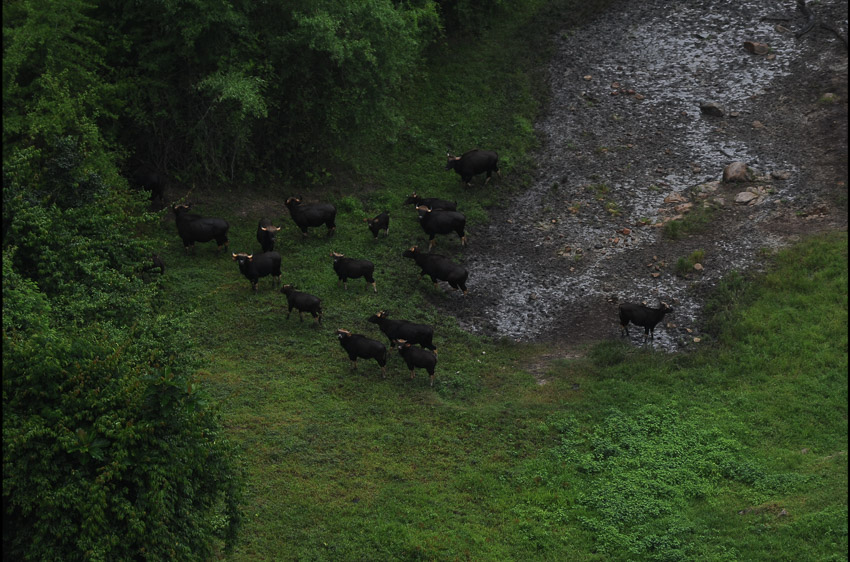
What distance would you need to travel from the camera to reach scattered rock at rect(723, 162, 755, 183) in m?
25.7

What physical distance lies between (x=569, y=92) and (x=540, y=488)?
18.7 metres

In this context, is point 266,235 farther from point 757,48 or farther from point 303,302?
point 757,48

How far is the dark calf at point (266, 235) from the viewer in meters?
22.9

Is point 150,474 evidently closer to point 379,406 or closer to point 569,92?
point 379,406

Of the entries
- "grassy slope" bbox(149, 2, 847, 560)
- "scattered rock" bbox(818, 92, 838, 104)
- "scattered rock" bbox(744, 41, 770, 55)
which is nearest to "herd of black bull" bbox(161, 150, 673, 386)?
"grassy slope" bbox(149, 2, 847, 560)

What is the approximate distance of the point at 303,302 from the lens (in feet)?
67.1

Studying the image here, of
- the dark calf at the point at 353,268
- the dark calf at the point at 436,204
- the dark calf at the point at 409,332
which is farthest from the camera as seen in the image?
the dark calf at the point at 436,204

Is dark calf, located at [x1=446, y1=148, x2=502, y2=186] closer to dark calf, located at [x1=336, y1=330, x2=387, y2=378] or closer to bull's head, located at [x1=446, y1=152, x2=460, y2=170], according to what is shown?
bull's head, located at [x1=446, y1=152, x2=460, y2=170]

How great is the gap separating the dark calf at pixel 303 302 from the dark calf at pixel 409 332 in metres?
1.59

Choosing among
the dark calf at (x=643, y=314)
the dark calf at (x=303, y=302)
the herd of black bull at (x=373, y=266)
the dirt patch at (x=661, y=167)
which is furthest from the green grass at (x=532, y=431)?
the dirt patch at (x=661, y=167)

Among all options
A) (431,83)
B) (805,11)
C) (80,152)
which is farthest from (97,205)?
(805,11)

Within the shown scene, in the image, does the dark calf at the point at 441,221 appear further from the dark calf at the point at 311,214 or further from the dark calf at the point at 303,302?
the dark calf at the point at 303,302

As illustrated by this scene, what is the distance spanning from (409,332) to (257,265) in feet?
14.8

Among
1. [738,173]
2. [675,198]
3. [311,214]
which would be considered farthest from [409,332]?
[738,173]
